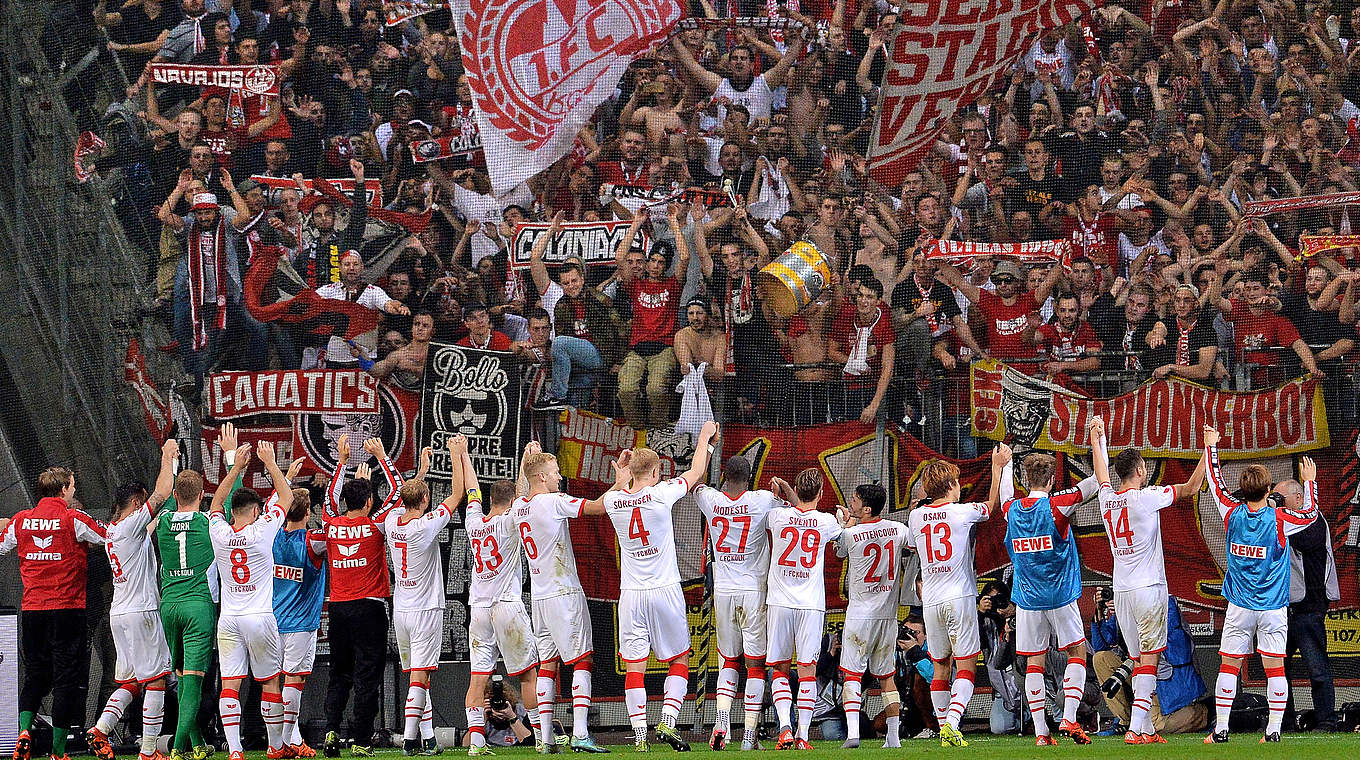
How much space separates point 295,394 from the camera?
14141 millimetres

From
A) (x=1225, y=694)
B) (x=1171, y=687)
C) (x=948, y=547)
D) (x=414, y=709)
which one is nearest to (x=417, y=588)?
(x=414, y=709)

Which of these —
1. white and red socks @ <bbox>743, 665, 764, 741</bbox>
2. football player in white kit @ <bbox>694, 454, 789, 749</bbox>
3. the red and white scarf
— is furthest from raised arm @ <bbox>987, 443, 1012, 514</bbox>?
the red and white scarf

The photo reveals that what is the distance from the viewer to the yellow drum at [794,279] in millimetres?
14250

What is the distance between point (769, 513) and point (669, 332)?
3.45m

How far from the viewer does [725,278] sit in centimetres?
1434

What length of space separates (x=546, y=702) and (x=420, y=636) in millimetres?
1200

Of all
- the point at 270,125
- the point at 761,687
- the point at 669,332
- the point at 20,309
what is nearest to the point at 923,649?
the point at 761,687

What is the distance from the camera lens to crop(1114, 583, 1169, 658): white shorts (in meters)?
10.9

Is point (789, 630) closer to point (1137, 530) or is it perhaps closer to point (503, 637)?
point (503, 637)

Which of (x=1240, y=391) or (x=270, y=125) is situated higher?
(x=270, y=125)

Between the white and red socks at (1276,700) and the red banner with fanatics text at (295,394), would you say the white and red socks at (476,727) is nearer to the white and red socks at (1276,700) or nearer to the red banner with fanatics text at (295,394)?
the red banner with fanatics text at (295,394)

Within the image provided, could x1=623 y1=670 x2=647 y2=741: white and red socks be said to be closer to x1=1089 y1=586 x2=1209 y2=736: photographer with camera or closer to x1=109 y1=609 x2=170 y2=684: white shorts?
x1=109 y1=609 x2=170 y2=684: white shorts

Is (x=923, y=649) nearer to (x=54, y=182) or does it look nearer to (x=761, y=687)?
(x=761, y=687)

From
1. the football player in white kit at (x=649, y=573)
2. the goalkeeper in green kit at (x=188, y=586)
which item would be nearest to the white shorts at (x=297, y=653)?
the goalkeeper in green kit at (x=188, y=586)
